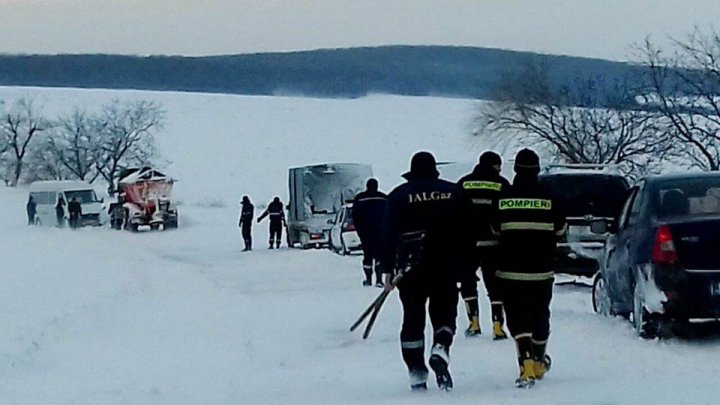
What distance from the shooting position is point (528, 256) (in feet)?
31.7

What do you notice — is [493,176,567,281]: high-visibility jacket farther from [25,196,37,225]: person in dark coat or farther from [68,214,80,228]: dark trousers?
[25,196,37,225]: person in dark coat

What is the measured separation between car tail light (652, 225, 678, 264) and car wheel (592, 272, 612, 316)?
2360 millimetres

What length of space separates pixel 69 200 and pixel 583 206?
3909 centimetres

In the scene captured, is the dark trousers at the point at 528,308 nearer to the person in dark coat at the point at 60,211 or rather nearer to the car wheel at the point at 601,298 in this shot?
the car wheel at the point at 601,298

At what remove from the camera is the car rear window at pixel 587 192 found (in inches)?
774

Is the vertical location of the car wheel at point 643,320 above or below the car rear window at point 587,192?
below

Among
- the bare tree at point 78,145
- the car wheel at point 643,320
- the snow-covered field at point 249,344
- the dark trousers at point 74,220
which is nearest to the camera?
the snow-covered field at point 249,344

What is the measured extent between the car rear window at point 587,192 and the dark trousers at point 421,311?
32.6 ft

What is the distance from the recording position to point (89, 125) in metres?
97.3

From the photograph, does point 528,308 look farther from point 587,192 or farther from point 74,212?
point 74,212

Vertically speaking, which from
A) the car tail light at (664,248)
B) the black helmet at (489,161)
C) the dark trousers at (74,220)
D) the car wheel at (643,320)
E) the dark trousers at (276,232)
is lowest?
the dark trousers at (74,220)

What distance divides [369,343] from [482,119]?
44.8 meters

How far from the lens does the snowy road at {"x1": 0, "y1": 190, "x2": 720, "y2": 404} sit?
9766 millimetres

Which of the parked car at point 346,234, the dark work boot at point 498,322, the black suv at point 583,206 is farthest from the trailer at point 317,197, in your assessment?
the dark work boot at point 498,322
